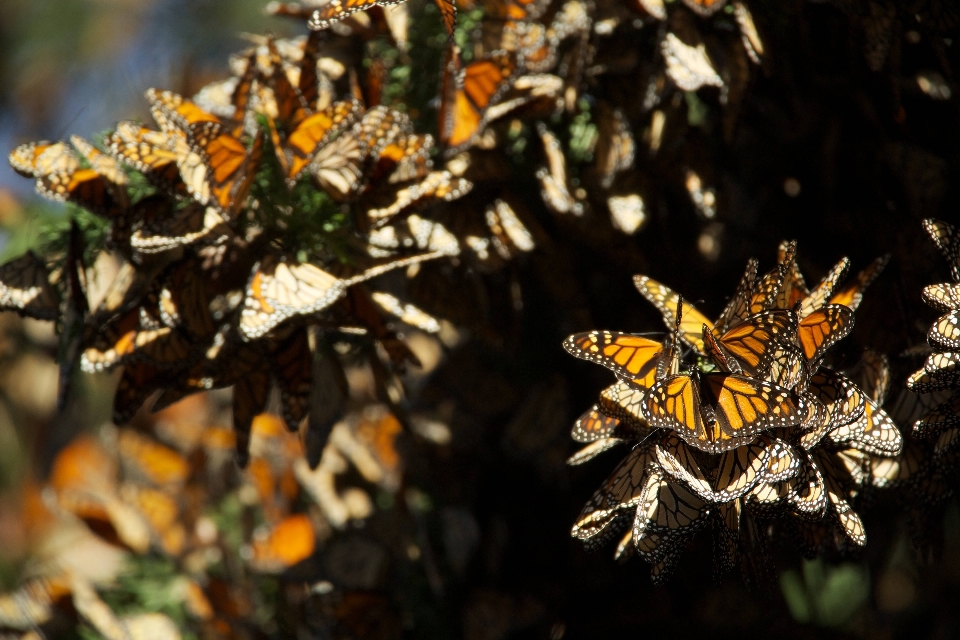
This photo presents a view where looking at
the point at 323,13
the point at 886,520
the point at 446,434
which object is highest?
the point at 323,13

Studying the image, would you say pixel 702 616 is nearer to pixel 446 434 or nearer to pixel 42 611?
pixel 446 434

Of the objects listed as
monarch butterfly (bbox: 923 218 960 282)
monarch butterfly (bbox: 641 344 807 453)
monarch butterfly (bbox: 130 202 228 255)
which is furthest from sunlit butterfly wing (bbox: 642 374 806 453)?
monarch butterfly (bbox: 130 202 228 255)

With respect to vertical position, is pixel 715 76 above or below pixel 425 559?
above

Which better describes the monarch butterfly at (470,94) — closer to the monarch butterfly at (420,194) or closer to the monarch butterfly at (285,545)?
the monarch butterfly at (420,194)

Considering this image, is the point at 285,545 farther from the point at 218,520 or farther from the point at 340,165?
the point at 340,165

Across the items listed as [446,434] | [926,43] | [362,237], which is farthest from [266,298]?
[926,43]

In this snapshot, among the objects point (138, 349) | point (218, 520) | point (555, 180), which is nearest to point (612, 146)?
point (555, 180)

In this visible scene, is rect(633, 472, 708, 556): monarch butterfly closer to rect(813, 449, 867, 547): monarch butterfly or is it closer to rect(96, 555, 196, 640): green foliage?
rect(813, 449, 867, 547): monarch butterfly

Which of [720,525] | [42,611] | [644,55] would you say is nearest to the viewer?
[720,525]
